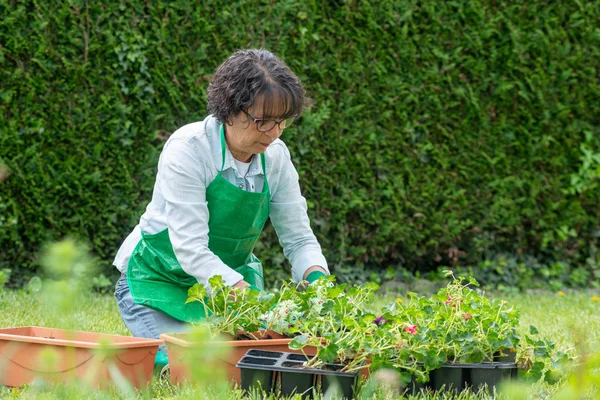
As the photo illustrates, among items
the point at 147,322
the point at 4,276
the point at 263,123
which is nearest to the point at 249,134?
the point at 263,123

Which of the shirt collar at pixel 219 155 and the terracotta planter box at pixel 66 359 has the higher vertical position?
the shirt collar at pixel 219 155

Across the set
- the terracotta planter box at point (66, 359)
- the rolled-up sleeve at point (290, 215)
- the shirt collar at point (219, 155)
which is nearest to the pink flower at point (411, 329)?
the terracotta planter box at point (66, 359)

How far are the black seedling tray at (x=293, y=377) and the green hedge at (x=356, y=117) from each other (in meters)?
2.95

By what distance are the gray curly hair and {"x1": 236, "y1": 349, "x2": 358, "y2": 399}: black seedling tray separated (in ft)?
3.07

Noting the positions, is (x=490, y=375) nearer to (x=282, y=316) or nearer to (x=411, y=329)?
(x=411, y=329)

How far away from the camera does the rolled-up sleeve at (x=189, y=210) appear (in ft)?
8.99

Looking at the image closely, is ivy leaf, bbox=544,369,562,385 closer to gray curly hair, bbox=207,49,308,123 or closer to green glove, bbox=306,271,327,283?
green glove, bbox=306,271,327,283

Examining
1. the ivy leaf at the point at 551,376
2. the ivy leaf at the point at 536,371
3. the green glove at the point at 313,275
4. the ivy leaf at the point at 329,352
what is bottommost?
the ivy leaf at the point at 551,376

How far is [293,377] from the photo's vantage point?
2.20 m

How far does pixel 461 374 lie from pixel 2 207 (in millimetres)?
3270

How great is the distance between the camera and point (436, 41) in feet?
19.0

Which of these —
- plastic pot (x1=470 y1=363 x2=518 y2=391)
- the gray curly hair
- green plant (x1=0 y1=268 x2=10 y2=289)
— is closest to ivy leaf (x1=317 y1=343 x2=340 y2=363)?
plastic pot (x1=470 y1=363 x2=518 y2=391)

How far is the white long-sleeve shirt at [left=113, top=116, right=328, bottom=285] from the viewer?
2.77 m

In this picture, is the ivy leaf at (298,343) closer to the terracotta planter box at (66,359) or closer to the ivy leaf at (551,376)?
the terracotta planter box at (66,359)
